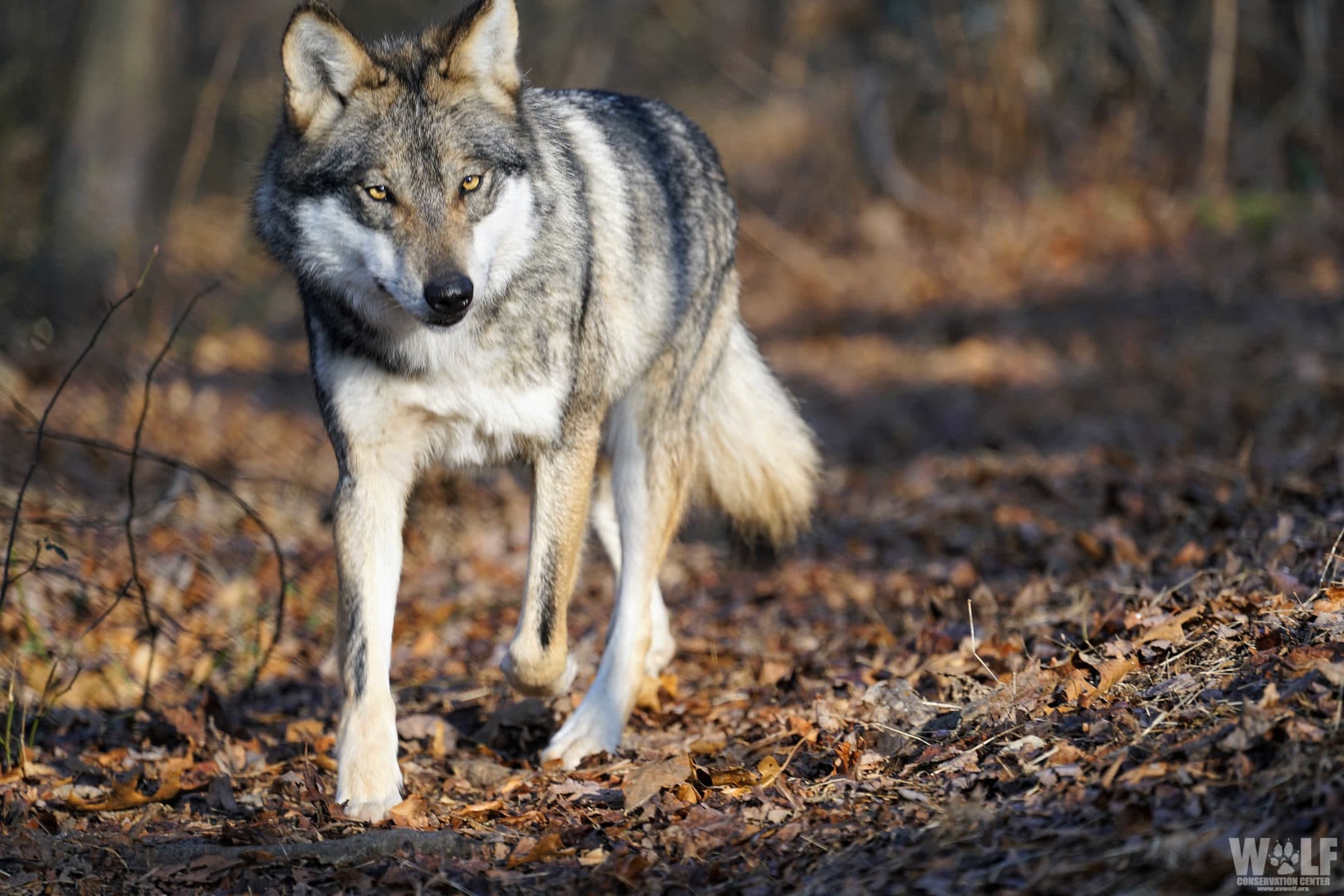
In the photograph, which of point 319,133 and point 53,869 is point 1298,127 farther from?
point 53,869

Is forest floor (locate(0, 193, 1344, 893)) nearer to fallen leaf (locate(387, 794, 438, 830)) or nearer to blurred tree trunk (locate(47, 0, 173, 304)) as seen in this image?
fallen leaf (locate(387, 794, 438, 830))

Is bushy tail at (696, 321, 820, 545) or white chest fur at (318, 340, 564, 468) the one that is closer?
white chest fur at (318, 340, 564, 468)

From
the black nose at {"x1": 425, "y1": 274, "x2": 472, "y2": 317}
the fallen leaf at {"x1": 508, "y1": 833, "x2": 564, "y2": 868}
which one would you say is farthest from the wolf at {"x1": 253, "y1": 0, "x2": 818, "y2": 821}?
the fallen leaf at {"x1": 508, "y1": 833, "x2": 564, "y2": 868}

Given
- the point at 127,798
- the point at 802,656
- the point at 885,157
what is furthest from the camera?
the point at 885,157

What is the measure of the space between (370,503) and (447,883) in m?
1.41

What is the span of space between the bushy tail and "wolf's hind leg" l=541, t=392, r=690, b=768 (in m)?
0.39

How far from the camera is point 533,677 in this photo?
4.51m

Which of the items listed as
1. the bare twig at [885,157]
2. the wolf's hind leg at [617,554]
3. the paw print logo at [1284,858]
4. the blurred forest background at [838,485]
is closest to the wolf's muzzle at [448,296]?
the blurred forest background at [838,485]

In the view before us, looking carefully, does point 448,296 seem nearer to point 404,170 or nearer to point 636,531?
point 404,170

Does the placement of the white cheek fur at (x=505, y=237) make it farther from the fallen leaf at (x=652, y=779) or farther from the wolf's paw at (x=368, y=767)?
the fallen leaf at (x=652, y=779)

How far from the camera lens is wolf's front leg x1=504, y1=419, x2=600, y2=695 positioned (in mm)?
4469

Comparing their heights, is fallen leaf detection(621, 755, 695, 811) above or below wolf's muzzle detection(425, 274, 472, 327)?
below

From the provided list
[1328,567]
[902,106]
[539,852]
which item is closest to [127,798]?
[539,852]

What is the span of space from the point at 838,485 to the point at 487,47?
193 inches
